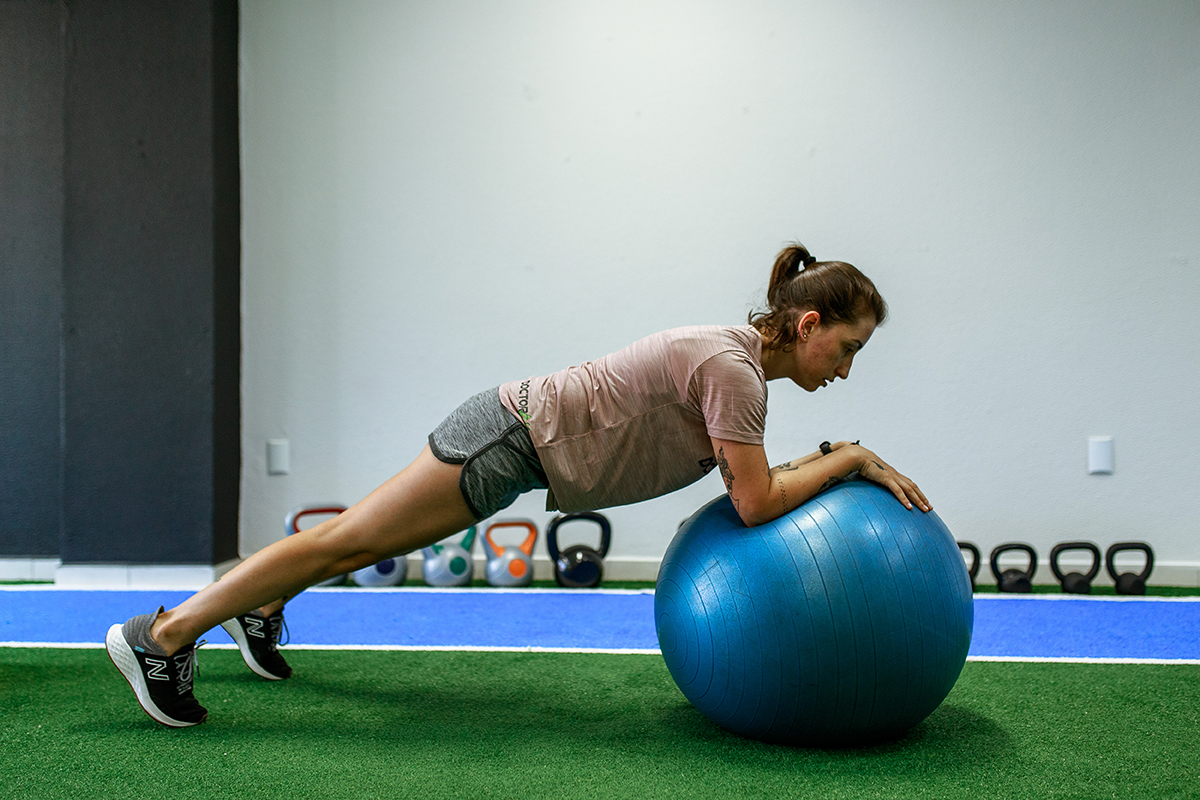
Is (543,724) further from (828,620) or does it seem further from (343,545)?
(828,620)

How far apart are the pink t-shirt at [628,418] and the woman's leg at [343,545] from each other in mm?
217

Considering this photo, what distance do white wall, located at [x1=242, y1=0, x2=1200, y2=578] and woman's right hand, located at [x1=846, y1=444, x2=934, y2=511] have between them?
2.26 metres

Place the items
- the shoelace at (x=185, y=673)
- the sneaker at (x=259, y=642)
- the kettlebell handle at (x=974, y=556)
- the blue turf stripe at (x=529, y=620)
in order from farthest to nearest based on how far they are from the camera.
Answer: the kettlebell handle at (x=974, y=556), the blue turf stripe at (x=529, y=620), the sneaker at (x=259, y=642), the shoelace at (x=185, y=673)

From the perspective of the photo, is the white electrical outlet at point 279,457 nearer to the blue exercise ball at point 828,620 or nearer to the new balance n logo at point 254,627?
the new balance n logo at point 254,627

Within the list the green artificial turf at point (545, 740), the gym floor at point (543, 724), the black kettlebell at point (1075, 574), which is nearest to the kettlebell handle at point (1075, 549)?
the black kettlebell at point (1075, 574)

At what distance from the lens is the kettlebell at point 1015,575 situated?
3.70 m

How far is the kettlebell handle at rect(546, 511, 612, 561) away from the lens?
387 cm

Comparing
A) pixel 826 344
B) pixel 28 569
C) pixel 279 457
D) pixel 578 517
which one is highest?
pixel 826 344

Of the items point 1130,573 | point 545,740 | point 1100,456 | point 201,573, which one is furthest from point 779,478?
point 201,573

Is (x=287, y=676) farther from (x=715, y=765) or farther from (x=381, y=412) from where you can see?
(x=381, y=412)

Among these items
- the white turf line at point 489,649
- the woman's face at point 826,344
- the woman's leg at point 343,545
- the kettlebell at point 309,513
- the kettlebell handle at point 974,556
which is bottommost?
the white turf line at point 489,649

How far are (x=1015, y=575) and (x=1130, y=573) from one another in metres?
0.46

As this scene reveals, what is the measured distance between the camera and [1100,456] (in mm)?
3973

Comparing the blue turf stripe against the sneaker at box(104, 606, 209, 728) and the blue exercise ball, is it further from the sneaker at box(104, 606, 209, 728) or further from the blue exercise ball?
the blue exercise ball
